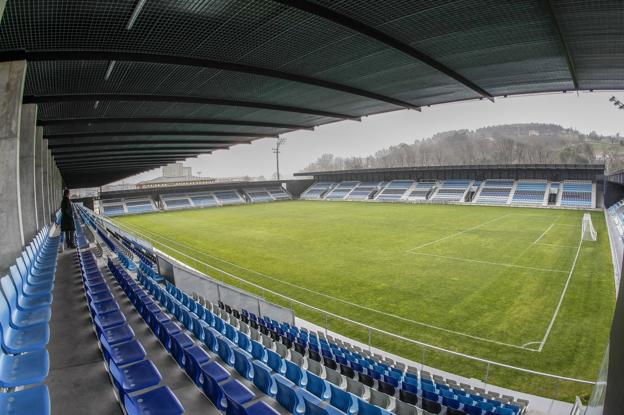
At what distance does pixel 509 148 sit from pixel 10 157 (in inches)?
4800

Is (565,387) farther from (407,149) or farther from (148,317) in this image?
(407,149)

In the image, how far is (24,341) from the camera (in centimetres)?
436

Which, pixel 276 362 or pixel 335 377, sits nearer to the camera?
pixel 276 362

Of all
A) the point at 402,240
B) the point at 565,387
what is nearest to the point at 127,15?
the point at 565,387

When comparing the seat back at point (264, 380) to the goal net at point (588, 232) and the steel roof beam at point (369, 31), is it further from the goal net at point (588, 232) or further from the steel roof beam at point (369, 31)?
the goal net at point (588, 232)

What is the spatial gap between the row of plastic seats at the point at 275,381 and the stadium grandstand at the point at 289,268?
4cm

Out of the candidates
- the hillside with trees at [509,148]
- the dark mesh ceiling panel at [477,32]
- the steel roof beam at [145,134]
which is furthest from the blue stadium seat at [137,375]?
the hillside with trees at [509,148]

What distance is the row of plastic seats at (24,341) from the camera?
10.5 ft

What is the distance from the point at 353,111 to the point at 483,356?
13.9 metres

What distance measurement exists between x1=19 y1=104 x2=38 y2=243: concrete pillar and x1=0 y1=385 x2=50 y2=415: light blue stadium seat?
9525mm

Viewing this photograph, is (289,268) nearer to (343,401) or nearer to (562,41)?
(343,401)

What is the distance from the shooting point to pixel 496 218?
3409cm

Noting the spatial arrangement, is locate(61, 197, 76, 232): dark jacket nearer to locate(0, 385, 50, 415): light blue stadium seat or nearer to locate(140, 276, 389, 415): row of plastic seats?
locate(140, 276, 389, 415): row of plastic seats

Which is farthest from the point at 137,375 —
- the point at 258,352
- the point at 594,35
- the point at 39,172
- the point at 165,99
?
the point at 39,172
